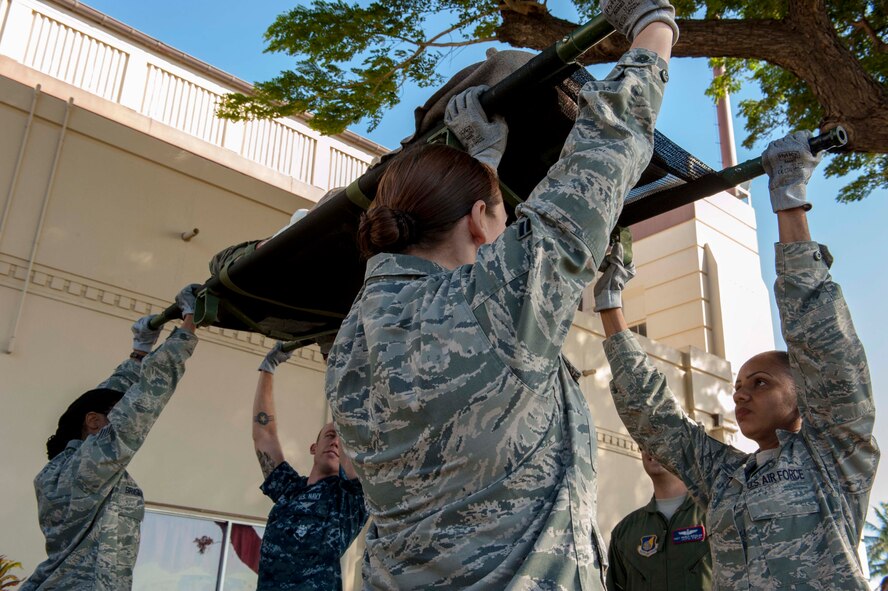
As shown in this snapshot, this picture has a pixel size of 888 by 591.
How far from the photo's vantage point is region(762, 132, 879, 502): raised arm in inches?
86.7

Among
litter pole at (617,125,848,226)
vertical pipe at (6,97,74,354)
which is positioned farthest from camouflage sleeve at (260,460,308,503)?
vertical pipe at (6,97,74,354)

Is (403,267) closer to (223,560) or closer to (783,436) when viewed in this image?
(783,436)

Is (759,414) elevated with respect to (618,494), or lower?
lower

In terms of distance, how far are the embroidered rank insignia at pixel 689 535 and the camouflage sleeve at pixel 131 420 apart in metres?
2.27

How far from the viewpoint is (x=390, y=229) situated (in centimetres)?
138

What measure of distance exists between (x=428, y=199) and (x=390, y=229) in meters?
0.10

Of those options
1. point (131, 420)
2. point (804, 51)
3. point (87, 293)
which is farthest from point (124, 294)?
point (804, 51)

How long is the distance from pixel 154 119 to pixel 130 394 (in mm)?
4853

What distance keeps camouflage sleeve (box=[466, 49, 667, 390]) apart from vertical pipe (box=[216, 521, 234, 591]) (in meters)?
5.58

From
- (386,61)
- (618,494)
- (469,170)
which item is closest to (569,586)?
(469,170)

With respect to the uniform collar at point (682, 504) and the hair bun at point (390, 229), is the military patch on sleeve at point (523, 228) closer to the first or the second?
the hair bun at point (390, 229)

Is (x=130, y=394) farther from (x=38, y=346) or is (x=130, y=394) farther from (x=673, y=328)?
(x=673, y=328)

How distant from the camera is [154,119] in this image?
24.4ft

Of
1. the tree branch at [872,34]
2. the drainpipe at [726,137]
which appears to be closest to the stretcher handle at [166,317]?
the tree branch at [872,34]
